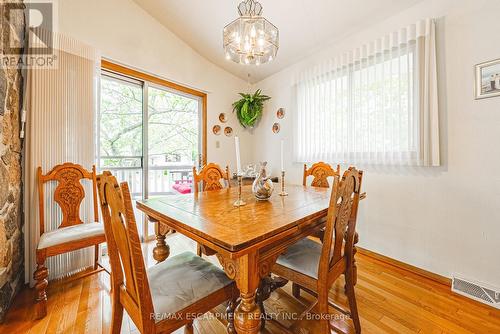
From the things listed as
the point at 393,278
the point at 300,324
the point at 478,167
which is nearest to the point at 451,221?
the point at 478,167

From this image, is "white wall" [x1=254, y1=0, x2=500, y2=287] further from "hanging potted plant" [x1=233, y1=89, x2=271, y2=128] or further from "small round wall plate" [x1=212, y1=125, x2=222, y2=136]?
"small round wall plate" [x1=212, y1=125, x2=222, y2=136]

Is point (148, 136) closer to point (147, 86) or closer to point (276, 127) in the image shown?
point (147, 86)

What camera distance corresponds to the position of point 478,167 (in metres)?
1.64

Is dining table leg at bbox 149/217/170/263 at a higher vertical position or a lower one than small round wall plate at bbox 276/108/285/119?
lower

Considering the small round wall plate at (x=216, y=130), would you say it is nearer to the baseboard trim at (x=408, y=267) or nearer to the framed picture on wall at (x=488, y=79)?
the baseboard trim at (x=408, y=267)

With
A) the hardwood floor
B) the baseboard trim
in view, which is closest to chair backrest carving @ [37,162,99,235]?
the hardwood floor

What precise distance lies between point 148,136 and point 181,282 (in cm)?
222

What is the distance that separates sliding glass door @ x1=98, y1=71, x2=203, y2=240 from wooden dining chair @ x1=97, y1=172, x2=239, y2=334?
1.77 m

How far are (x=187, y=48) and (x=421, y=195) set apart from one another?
3.29m

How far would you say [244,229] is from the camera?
2.95 ft

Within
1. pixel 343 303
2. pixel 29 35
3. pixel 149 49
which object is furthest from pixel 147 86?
pixel 343 303

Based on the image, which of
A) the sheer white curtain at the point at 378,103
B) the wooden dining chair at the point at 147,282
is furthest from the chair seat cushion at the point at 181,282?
the sheer white curtain at the point at 378,103

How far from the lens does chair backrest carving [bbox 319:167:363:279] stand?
0.96 metres

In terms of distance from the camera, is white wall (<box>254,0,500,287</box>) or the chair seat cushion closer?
the chair seat cushion
